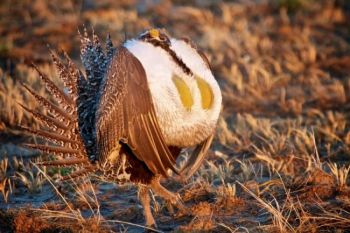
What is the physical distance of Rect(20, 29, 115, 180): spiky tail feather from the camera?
3502 millimetres

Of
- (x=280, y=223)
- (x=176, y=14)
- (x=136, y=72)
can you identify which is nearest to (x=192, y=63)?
(x=136, y=72)

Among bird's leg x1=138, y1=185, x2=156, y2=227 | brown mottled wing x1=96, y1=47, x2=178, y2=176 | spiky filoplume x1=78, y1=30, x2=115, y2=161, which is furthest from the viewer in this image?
spiky filoplume x1=78, y1=30, x2=115, y2=161

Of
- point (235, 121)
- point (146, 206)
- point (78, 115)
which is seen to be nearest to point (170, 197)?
point (146, 206)

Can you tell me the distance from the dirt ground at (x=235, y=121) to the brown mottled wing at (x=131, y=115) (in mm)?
402

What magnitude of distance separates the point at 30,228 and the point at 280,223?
1.20 meters

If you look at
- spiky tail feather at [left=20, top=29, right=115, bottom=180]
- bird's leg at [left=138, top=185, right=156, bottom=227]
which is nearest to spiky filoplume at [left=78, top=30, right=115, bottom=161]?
spiky tail feather at [left=20, top=29, right=115, bottom=180]

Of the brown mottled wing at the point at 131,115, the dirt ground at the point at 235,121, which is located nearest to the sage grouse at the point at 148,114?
the brown mottled wing at the point at 131,115

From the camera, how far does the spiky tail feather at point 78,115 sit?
3.50 metres

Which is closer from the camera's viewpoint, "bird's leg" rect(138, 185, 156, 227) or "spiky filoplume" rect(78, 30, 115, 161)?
"bird's leg" rect(138, 185, 156, 227)

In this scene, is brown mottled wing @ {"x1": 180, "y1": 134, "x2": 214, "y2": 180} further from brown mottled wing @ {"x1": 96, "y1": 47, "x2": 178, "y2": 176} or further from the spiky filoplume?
the spiky filoplume

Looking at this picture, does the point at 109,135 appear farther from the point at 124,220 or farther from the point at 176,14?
the point at 176,14

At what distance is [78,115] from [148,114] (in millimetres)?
693

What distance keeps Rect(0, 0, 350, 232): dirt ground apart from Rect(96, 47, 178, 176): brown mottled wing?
402 mm

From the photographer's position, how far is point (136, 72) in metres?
2.97
